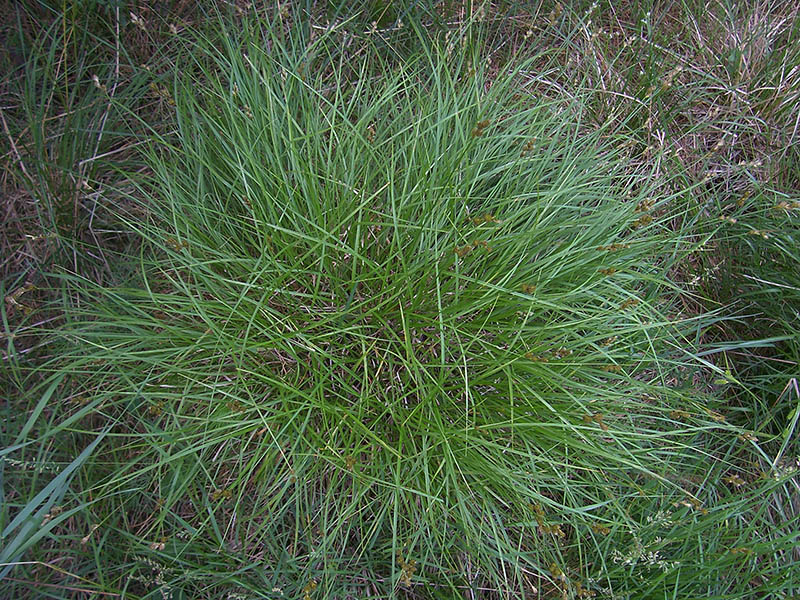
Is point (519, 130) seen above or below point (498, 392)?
above

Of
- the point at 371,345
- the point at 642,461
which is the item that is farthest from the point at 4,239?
the point at 642,461

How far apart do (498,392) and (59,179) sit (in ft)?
6.31

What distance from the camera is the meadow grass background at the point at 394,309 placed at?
1883 millimetres

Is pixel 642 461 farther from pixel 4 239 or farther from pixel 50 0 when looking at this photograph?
pixel 50 0

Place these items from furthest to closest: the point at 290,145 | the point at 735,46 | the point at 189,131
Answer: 1. the point at 735,46
2. the point at 189,131
3. the point at 290,145

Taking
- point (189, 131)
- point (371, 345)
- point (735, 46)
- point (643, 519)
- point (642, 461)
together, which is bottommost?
point (643, 519)

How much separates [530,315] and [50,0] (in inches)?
92.3

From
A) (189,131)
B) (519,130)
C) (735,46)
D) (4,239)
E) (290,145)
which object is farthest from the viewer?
(735,46)

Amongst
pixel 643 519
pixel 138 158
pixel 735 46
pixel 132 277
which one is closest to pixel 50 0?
pixel 138 158

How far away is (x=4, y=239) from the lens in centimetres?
238

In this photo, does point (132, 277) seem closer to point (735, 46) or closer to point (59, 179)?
point (59, 179)

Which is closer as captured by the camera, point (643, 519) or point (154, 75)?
point (643, 519)

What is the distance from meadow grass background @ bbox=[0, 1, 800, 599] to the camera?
6.18 feet

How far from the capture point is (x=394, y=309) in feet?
6.43
